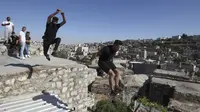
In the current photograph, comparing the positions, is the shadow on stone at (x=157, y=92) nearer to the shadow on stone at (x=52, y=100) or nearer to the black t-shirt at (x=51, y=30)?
the shadow on stone at (x=52, y=100)

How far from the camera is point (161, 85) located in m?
8.02

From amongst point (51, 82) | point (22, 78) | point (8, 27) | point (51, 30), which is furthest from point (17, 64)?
point (8, 27)

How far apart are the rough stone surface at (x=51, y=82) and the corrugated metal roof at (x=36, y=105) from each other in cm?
43

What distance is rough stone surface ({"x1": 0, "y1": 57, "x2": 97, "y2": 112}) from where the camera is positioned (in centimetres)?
471

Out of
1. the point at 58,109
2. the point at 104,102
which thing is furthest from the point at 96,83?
the point at 58,109

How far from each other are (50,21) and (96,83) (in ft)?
11.9

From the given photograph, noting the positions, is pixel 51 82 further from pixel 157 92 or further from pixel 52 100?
pixel 157 92

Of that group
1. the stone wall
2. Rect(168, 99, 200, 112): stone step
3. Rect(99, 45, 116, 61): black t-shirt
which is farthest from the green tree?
Rect(99, 45, 116, 61): black t-shirt

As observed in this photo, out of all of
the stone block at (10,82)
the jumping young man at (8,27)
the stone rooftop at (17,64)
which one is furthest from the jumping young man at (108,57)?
the jumping young man at (8,27)

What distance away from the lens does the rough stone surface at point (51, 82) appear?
471cm

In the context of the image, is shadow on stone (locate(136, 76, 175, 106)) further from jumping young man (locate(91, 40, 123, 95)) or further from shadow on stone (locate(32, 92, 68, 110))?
shadow on stone (locate(32, 92, 68, 110))

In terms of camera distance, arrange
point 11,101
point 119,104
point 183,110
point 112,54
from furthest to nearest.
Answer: point 119,104 → point 183,110 → point 112,54 → point 11,101

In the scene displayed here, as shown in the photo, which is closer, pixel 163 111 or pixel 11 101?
pixel 11 101

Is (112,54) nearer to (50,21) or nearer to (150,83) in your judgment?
(50,21)
